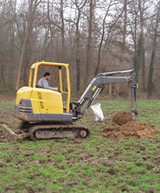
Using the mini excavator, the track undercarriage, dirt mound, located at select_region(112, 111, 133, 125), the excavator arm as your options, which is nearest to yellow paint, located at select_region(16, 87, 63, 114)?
the mini excavator

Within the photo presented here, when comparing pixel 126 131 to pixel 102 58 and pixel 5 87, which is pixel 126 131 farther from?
pixel 5 87

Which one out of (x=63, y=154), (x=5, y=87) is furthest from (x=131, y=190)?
(x=5, y=87)

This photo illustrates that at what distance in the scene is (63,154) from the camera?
7086 millimetres

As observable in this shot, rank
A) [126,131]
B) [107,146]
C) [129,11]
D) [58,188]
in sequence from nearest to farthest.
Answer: [58,188], [107,146], [126,131], [129,11]

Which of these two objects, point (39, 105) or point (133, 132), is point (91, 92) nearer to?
point (133, 132)

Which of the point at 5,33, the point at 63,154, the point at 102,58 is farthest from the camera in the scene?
the point at 5,33

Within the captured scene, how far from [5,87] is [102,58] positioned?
14616mm

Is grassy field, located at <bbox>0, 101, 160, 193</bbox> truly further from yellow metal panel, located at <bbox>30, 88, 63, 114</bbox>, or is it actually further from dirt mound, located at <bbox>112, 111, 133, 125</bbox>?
dirt mound, located at <bbox>112, 111, 133, 125</bbox>

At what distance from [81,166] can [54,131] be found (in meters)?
2.77

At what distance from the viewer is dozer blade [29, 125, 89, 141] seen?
328 inches

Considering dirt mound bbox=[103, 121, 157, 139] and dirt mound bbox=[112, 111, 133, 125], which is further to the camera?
dirt mound bbox=[112, 111, 133, 125]

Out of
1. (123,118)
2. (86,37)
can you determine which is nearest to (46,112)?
(123,118)

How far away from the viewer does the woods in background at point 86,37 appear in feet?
87.7

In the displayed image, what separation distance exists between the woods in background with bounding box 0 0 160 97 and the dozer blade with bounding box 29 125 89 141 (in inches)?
747
